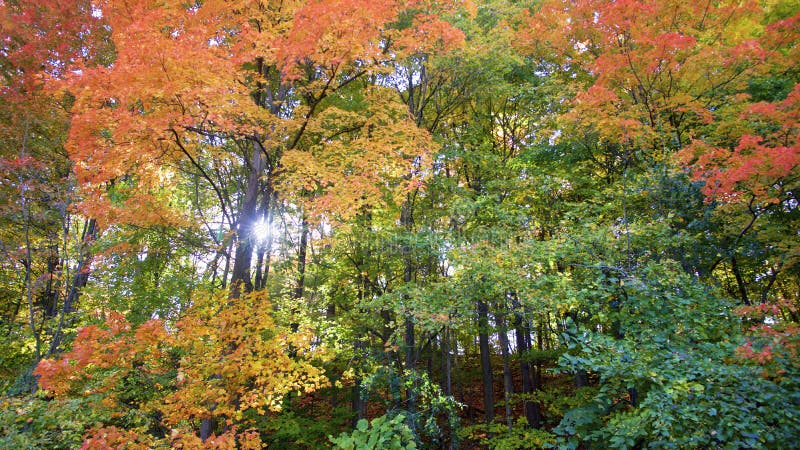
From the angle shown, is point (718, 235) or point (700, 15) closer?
point (718, 235)

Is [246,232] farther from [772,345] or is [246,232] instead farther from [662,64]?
[662,64]

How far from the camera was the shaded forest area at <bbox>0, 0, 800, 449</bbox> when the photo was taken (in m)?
4.88

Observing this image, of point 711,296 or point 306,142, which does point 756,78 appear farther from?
point 306,142

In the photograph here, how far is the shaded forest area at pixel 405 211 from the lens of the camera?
192 inches

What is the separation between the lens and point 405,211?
30.9 ft

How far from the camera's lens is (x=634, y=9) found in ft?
25.2

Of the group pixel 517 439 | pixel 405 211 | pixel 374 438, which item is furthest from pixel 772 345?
pixel 405 211

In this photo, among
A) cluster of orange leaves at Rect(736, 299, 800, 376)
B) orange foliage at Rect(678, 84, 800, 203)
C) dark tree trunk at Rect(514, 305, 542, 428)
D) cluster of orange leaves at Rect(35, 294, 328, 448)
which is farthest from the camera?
dark tree trunk at Rect(514, 305, 542, 428)

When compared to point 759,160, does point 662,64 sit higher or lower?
higher

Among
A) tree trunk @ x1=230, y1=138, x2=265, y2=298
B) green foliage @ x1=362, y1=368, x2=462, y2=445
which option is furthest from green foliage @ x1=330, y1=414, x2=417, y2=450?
tree trunk @ x1=230, y1=138, x2=265, y2=298

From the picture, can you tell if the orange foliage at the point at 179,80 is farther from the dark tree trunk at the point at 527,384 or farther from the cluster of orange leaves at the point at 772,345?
the dark tree trunk at the point at 527,384

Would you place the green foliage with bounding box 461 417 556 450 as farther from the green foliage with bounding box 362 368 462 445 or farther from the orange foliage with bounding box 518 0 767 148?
the orange foliage with bounding box 518 0 767 148

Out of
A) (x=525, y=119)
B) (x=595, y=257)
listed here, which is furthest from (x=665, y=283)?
(x=525, y=119)

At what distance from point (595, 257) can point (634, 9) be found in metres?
5.64
